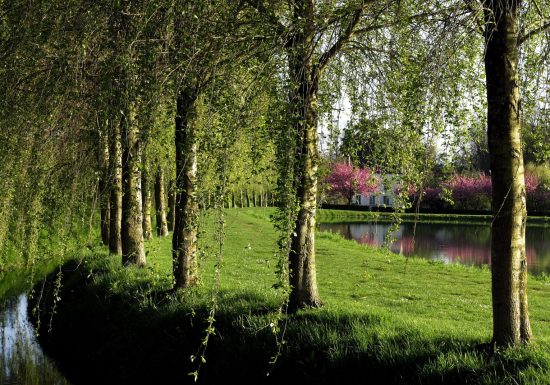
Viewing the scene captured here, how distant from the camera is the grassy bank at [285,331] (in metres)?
5.36

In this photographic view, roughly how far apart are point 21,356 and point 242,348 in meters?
5.65

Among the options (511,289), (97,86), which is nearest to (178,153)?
(97,86)

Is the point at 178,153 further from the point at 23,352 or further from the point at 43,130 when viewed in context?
the point at 23,352

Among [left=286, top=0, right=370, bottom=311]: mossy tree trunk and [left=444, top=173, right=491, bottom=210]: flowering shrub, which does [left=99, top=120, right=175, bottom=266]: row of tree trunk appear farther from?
[left=444, top=173, right=491, bottom=210]: flowering shrub

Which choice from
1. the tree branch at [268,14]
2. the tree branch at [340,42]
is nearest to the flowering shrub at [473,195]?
the tree branch at [340,42]

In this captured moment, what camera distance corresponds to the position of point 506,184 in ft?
16.6

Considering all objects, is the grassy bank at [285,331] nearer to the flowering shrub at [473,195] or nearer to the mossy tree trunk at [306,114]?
the mossy tree trunk at [306,114]

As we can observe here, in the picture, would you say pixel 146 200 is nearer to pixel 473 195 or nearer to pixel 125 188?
pixel 125 188

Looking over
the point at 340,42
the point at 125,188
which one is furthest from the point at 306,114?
the point at 125,188

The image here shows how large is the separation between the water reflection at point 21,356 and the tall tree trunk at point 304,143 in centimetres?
427

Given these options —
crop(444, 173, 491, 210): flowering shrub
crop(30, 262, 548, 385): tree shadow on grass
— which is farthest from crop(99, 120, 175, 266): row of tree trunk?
crop(444, 173, 491, 210): flowering shrub

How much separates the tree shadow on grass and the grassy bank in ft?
0.05

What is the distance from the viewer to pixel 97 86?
6.18m

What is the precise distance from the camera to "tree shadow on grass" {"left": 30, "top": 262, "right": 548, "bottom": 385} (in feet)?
17.8
